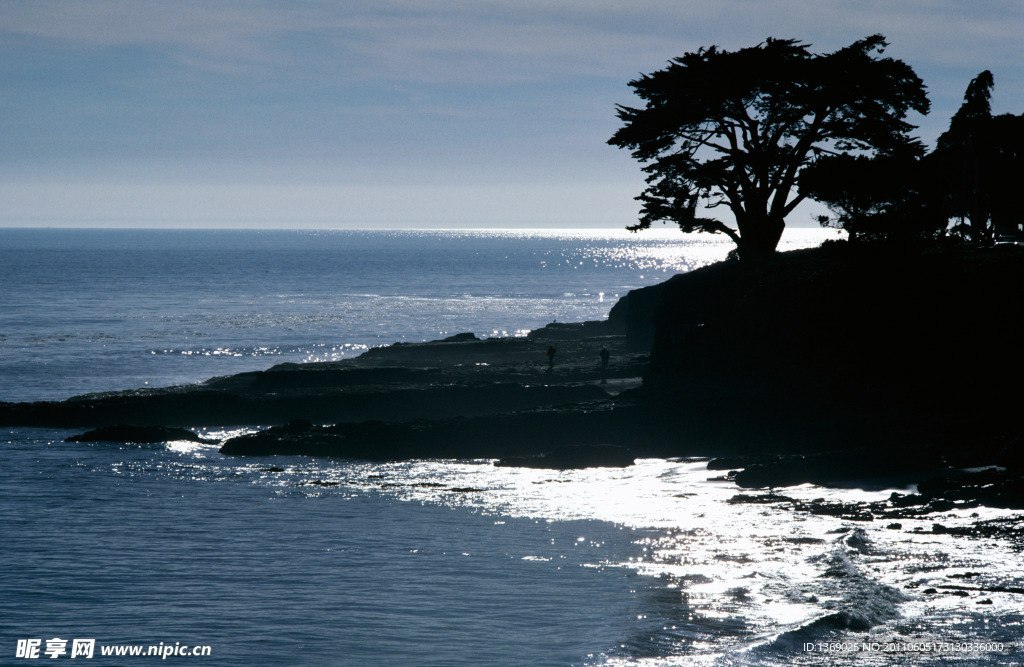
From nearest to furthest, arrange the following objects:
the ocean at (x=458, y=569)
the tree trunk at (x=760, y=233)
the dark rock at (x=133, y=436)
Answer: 1. the ocean at (x=458, y=569)
2. the dark rock at (x=133, y=436)
3. the tree trunk at (x=760, y=233)

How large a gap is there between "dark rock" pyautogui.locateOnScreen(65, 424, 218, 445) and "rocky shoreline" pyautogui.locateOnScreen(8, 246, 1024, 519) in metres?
3.21

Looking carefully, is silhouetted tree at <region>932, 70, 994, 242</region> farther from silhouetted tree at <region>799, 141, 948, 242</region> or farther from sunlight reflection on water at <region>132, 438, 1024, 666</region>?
sunlight reflection on water at <region>132, 438, 1024, 666</region>

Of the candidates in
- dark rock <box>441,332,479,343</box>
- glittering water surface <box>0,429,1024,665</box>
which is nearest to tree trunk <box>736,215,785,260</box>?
glittering water surface <box>0,429,1024,665</box>

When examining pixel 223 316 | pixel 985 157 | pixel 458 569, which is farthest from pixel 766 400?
pixel 223 316

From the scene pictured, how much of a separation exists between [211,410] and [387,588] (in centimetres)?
2499

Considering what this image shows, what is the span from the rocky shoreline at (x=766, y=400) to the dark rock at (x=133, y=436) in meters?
3.21

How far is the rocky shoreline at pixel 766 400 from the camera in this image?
29500mm

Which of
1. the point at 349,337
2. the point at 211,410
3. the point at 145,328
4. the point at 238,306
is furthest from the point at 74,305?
the point at 211,410

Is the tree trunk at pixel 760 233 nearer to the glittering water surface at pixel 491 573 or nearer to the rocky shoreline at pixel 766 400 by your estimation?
the rocky shoreline at pixel 766 400

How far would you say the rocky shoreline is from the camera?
29500 mm

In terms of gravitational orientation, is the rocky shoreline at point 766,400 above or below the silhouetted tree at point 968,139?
below

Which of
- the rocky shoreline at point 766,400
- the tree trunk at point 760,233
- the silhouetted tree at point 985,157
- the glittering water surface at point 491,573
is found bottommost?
the glittering water surface at point 491,573

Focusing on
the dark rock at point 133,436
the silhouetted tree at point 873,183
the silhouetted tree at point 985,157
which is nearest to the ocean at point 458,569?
the dark rock at point 133,436

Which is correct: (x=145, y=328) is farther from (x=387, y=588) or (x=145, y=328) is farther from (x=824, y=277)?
(x=387, y=588)
